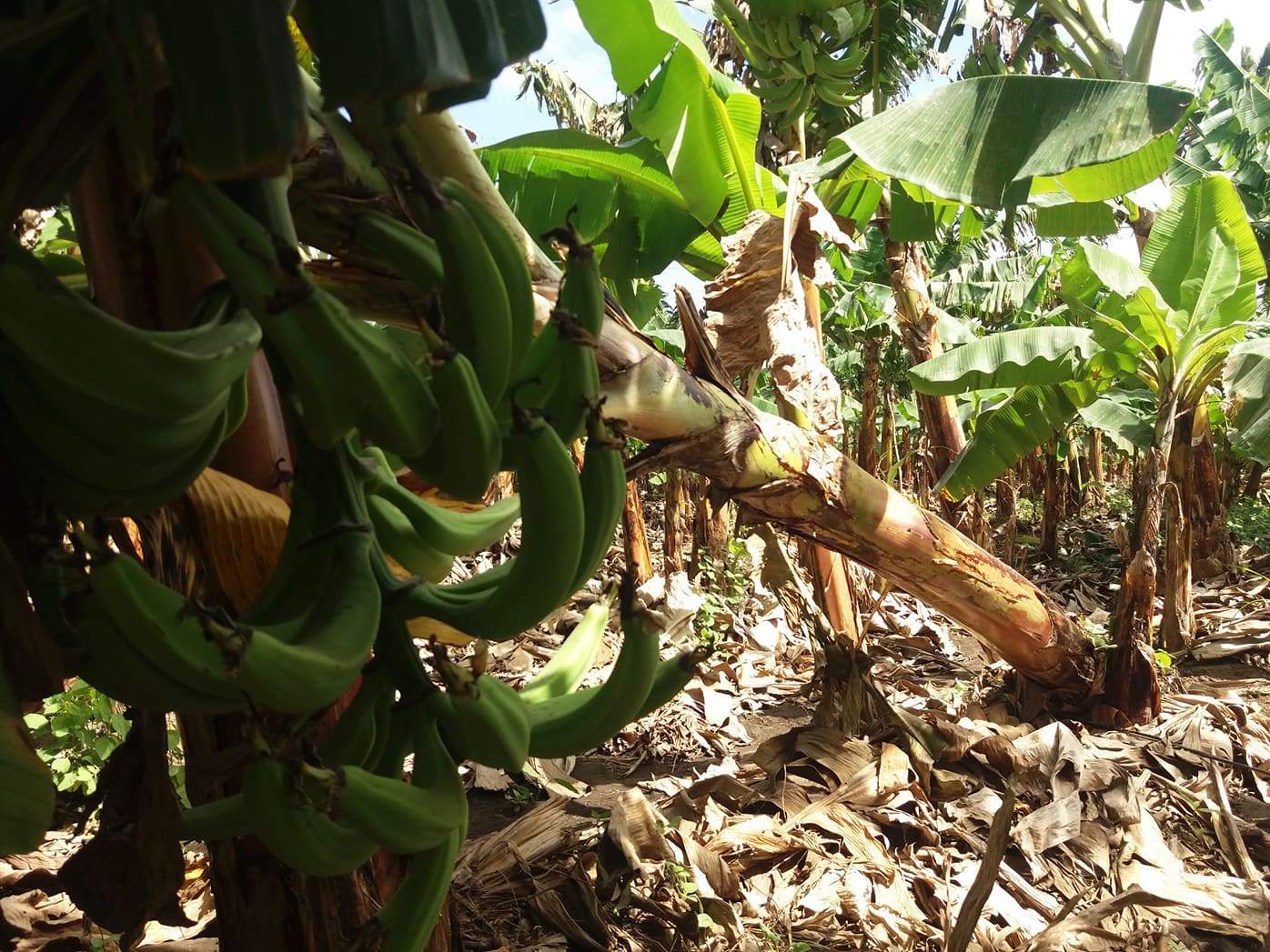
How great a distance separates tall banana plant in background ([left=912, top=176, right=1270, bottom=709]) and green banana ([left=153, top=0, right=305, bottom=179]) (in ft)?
13.4

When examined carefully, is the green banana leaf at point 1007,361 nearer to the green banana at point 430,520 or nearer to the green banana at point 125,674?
the green banana at point 430,520

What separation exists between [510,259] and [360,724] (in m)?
0.46

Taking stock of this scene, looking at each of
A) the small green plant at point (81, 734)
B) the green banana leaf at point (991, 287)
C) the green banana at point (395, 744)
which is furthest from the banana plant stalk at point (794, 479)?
the green banana leaf at point (991, 287)

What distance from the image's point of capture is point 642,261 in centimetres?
311

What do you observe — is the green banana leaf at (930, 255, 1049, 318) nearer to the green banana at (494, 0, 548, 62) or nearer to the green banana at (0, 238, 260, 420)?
the green banana at (494, 0, 548, 62)

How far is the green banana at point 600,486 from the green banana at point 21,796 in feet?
1.39

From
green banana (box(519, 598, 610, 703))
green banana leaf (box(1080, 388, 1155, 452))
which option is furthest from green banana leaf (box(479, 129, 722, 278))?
green banana leaf (box(1080, 388, 1155, 452))

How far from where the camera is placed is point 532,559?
30.2 inches

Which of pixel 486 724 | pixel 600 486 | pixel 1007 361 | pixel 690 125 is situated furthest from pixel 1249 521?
pixel 486 724

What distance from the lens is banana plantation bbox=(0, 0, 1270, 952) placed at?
2.10 feet

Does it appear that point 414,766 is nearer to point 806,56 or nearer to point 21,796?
point 21,796

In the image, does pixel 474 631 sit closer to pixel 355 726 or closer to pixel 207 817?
pixel 355 726

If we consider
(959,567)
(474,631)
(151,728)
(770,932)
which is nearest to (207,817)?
(151,728)

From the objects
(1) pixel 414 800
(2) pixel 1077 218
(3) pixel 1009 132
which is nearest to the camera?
(1) pixel 414 800
